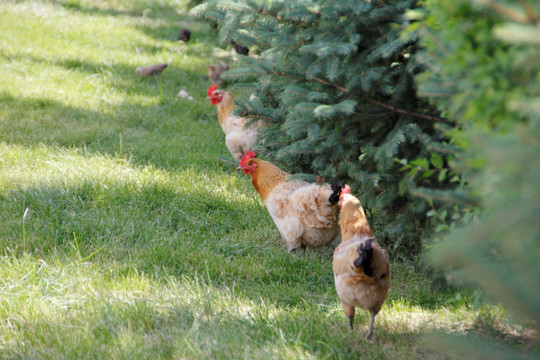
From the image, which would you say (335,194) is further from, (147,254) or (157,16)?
(157,16)

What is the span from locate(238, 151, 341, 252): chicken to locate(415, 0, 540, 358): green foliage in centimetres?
217

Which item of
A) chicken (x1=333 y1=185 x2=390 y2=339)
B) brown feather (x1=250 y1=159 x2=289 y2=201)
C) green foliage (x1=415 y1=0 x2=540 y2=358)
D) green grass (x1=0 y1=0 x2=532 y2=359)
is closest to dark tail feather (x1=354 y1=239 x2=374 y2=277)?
chicken (x1=333 y1=185 x2=390 y2=339)

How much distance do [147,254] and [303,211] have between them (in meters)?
1.28

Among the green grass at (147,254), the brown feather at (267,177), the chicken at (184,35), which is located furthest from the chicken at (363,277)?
the chicken at (184,35)

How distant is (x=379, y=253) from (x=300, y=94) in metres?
1.09

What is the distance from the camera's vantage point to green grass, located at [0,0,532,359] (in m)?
2.73

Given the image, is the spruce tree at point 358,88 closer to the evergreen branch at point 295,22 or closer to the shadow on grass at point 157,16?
the evergreen branch at point 295,22

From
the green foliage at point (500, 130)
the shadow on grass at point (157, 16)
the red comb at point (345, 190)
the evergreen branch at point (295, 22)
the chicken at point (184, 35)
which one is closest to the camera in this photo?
the green foliage at point (500, 130)

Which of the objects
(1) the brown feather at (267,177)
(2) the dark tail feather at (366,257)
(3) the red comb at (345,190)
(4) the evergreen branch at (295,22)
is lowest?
(1) the brown feather at (267,177)

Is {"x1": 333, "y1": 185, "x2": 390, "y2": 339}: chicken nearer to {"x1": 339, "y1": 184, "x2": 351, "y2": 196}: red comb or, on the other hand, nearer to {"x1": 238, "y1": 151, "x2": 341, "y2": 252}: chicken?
{"x1": 339, "y1": 184, "x2": 351, "y2": 196}: red comb

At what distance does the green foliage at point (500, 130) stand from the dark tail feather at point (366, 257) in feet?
3.24

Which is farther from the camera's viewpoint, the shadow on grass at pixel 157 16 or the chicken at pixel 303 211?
the shadow on grass at pixel 157 16

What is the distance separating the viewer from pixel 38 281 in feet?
10.7

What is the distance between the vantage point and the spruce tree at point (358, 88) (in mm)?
2955
